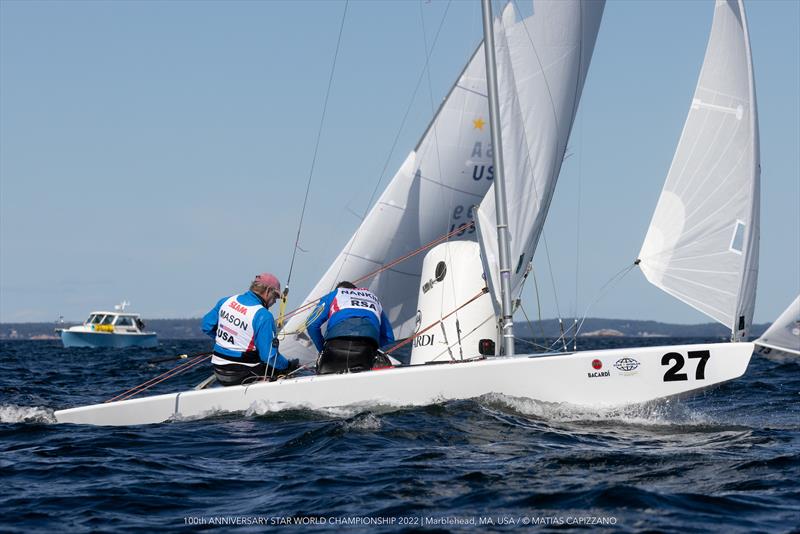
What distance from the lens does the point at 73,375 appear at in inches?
647

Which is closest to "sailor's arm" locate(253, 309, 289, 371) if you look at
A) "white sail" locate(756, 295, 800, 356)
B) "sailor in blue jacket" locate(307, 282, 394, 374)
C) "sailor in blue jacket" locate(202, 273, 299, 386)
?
"sailor in blue jacket" locate(202, 273, 299, 386)

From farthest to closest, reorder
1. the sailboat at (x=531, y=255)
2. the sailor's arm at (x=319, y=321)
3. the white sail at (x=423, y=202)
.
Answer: the white sail at (x=423, y=202) < the sailor's arm at (x=319, y=321) < the sailboat at (x=531, y=255)

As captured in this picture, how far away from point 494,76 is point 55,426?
4976 millimetres

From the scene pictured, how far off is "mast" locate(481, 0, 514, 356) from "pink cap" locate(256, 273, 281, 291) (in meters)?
2.04

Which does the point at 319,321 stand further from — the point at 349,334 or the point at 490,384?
the point at 490,384

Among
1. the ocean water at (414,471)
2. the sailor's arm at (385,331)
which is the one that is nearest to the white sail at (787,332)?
the ocean water at (414,471)

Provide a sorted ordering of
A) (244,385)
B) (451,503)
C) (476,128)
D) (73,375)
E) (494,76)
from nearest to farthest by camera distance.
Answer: (451,503) < (244,385) < (494,76) < (476,128) < (73,375)

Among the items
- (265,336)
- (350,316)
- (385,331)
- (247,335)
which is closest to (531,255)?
(385,331)

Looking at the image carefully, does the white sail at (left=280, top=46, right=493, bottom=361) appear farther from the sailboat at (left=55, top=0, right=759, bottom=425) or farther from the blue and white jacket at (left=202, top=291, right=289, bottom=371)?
the blue and white jacket at (left=202, top=291, right=289, bottom=371)

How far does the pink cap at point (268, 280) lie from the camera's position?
8648 millimetres

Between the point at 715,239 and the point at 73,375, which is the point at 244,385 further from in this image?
the point at 73,375

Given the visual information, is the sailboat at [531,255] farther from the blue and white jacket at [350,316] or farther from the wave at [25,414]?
the blue and white jacket at [350,316]

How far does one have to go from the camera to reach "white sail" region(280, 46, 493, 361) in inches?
489

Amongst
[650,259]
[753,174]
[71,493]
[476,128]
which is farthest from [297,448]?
[476,128]
